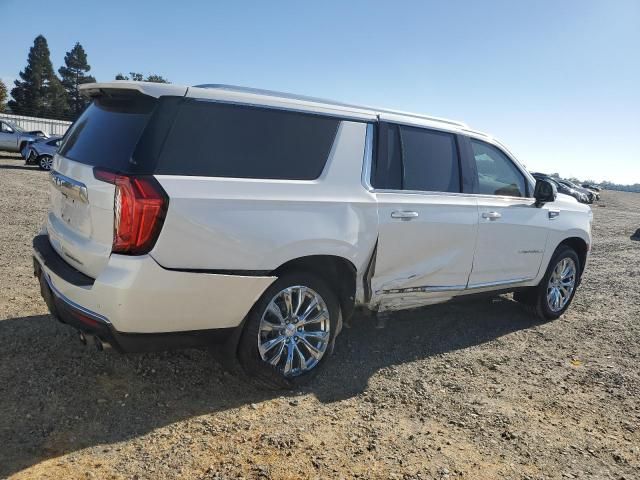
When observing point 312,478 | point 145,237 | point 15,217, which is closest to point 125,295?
point 145,237

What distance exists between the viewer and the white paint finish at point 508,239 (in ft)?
15.6

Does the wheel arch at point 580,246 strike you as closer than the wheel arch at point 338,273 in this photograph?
No

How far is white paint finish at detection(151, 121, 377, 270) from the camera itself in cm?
293

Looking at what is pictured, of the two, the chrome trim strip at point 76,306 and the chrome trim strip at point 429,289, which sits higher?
the chrome trim strip at point 429,289

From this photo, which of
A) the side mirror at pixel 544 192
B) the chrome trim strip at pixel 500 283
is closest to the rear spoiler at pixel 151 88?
the chrome trim strip at pixel 500 283

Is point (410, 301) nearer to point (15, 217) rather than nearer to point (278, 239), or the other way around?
point (278, 239)

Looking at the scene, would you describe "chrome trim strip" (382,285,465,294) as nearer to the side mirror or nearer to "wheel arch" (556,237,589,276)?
the side mirror

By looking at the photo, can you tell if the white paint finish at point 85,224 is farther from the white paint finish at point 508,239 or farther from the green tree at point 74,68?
the green tree at point 74,68

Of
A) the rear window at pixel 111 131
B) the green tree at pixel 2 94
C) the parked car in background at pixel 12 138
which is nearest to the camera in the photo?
the rear window at pixel 111 131

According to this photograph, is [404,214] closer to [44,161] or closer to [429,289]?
[429,289]

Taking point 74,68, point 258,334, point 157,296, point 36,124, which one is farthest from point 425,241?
point 74,68

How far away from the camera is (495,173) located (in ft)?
16.5

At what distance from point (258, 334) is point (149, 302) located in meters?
0.77

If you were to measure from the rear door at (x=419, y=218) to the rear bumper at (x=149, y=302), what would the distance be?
1.13 meters
